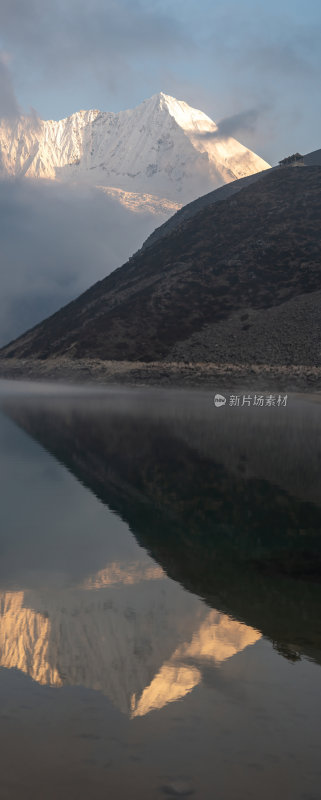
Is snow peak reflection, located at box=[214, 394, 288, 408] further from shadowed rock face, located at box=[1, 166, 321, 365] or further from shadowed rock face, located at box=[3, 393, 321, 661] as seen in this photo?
shadowed rock face, located at box=[3, 393, 321, 661]

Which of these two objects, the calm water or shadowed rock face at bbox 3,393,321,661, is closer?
the calm water

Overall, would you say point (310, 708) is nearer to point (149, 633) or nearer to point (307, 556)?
point (149, 633)

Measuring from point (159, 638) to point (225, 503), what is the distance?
10.4 metres

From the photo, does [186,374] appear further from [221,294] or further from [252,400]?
[221,294]

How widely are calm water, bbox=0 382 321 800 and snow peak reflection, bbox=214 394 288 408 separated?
5066 cm

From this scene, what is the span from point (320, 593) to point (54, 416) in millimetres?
39710

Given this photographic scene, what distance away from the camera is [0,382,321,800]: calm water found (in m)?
6.02

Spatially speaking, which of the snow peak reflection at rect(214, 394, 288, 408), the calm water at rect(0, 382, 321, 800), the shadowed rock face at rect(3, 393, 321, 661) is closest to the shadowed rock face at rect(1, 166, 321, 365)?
the snow peak reflection at rect(214, 394, 288, 408)

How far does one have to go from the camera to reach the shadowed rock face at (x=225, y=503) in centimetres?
1140

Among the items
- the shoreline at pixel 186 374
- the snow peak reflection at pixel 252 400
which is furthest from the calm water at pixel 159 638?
the shoreline at pixel 186 374

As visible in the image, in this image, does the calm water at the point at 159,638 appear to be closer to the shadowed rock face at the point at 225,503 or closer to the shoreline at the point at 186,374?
the shadowed rock face at the point at 225,503

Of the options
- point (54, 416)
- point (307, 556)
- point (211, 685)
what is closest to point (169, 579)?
point (307, 556)

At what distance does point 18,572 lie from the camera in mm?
12406

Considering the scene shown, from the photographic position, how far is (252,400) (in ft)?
267
